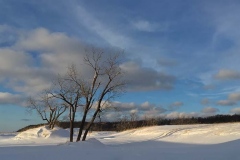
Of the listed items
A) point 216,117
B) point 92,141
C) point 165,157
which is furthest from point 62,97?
point 216,117

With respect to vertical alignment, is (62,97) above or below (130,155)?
above

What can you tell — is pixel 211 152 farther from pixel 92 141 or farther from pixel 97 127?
pixel 97 127

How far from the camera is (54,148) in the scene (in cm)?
1474

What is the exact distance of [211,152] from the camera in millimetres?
14797

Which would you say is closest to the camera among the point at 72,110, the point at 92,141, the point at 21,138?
the point at 92,141

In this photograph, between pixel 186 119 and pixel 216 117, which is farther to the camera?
pixel 216 117

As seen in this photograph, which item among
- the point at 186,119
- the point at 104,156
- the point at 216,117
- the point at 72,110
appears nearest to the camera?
the point at 104,156

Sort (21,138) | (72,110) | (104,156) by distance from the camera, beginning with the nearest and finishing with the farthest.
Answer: (104,156) → (72,110) → (21,138)

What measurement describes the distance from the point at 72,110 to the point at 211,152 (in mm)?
15527

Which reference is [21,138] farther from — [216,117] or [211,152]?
[216,117]

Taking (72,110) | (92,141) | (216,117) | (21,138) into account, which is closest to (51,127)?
(21,138)

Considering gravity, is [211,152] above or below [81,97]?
below

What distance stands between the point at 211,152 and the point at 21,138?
96.8ft

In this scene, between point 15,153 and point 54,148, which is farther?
point 54,148
